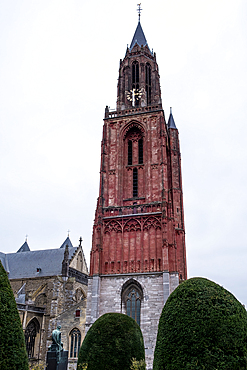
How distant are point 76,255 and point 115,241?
1491 centimetres

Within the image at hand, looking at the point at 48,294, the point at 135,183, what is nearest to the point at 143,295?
the point at 135,183

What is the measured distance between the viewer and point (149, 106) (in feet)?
116

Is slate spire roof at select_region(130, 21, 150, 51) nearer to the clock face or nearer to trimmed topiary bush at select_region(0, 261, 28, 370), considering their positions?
the clock face

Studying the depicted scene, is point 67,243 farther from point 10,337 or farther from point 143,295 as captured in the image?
point 10,337

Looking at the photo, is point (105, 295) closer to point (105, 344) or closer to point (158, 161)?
point (105, 344)

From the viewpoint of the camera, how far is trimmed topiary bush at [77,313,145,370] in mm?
16422

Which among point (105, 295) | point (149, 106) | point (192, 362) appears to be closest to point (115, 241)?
point (105, 295)

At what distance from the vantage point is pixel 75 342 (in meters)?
28.7

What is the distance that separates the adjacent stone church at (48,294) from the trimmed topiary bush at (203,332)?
2009 centimetres

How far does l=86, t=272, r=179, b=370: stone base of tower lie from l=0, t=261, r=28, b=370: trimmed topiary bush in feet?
62.2

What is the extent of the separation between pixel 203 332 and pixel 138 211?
68.2 feet

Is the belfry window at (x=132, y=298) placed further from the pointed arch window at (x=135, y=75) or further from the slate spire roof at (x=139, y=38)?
the slate spire roof at (x=139, y=38)

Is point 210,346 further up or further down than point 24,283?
further down

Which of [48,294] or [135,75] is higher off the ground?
[135,75]
